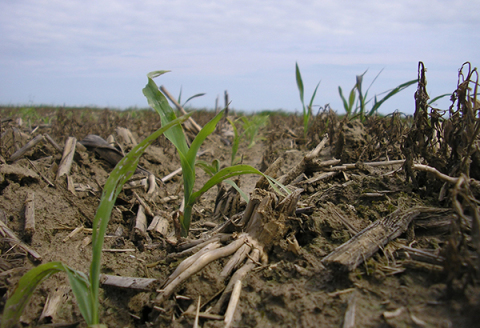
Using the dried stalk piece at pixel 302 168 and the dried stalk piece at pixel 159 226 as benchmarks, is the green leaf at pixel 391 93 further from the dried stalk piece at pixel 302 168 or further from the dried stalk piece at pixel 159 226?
the dried stalk piece at pixel 159 226

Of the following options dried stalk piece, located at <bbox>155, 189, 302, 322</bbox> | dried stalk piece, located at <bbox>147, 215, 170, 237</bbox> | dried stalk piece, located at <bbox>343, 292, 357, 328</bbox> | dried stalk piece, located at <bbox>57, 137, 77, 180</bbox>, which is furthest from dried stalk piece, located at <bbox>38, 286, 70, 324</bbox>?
dried stalk piece, located at <bbox>57, 137, 77, 180</bbox>

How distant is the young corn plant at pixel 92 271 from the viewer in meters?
1.13

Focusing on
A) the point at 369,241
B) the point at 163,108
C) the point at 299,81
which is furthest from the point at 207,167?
the point at 299,81

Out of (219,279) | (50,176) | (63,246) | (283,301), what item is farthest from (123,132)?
(283,301)

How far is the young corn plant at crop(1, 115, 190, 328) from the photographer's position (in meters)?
1.13

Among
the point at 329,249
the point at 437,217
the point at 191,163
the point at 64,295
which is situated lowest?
the point at 64,295

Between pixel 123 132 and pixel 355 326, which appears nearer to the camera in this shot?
pixel 355 326

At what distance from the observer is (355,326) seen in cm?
105

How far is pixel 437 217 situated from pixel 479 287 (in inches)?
22.7

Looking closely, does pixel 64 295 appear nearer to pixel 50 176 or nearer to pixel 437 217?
pixel 50 176

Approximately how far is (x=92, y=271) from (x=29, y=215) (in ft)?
3.93

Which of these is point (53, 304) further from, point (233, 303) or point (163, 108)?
point (163, 108)

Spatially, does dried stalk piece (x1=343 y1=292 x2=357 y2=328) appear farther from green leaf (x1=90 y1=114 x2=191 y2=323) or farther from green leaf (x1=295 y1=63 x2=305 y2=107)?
green leaf (x1=295 y1=63 x2=305 y2=107)

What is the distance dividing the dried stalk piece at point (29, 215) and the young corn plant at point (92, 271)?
2.79 ft
